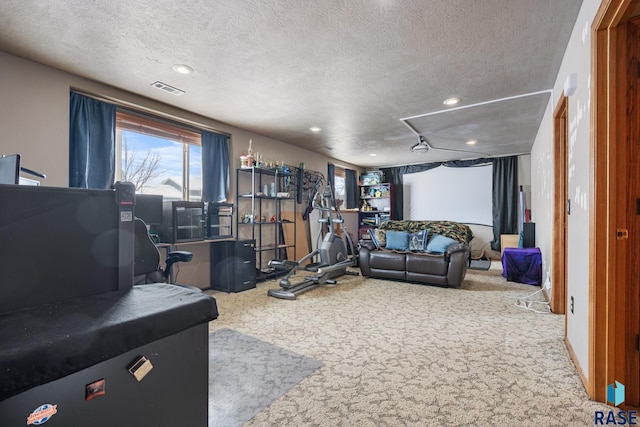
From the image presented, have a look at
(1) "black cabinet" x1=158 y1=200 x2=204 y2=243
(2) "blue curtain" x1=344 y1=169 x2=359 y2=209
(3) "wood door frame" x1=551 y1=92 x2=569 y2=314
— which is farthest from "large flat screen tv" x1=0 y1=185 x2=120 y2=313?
(2) "blue curtain" x1=344 y1=169 x2=359 y2=209

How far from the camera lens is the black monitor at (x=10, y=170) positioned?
61.2 inches

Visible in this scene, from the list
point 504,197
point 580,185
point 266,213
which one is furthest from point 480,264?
point 580,185

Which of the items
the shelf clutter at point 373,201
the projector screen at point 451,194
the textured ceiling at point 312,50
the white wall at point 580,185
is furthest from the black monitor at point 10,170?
the projector screen at point 451,194

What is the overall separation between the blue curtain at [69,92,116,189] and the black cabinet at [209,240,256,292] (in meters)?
1.59

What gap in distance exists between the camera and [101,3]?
193cm

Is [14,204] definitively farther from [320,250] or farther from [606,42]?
[320,250]

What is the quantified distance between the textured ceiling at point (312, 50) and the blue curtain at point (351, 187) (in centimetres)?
372

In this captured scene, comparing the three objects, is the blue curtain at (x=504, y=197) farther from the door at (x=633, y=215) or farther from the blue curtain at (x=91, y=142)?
the blue curtain at (x=91, y=142)

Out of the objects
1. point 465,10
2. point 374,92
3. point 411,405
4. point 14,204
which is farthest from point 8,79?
point 411,405

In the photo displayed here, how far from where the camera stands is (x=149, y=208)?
3.36 metres

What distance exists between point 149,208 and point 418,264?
3539mm

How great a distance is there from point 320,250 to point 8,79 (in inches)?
149

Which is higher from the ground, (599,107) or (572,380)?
(599,107)

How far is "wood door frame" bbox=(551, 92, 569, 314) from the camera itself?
3.04 metres
